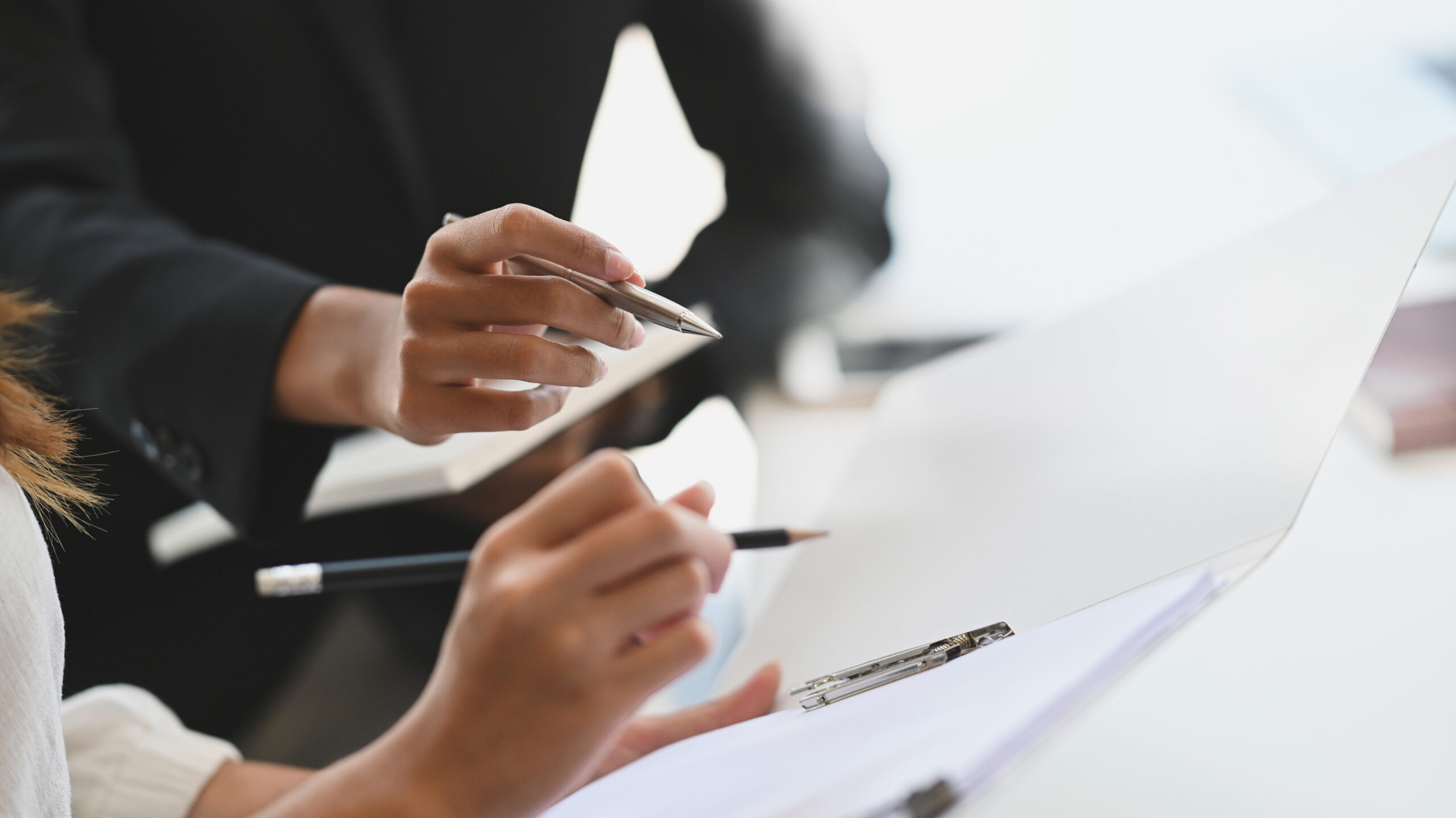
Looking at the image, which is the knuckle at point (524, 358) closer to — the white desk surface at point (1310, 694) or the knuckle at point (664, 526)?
the knuckle at point (664, 526)

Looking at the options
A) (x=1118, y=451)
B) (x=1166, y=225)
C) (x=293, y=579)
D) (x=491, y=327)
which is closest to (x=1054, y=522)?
(x=1118, y=451)

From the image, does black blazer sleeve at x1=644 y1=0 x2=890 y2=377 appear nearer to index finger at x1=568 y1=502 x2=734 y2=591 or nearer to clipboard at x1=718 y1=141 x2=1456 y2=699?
clipboard at x1=718 y1=141 x2=1456 y2=699

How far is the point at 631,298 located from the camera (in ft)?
0.59

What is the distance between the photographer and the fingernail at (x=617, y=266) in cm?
18

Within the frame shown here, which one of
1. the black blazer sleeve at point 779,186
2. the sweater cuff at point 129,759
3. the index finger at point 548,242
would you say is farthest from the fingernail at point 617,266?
the black blazer sleeve at point 779,186

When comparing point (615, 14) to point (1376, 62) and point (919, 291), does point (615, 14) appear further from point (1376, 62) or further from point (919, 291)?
point (1376, 62)

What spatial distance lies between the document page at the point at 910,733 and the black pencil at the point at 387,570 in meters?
0.07

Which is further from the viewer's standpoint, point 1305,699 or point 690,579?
point 1305,699

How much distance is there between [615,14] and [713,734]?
417 mm

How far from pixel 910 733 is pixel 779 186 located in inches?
22.0

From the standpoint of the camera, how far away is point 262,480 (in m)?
0.31

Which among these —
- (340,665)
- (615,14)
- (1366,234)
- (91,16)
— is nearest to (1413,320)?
(1366,234)

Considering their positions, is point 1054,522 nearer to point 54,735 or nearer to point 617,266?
point 617,266

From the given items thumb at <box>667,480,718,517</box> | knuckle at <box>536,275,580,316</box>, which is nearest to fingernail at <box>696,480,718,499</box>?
thumb at <box>667,480,718,517</box>
